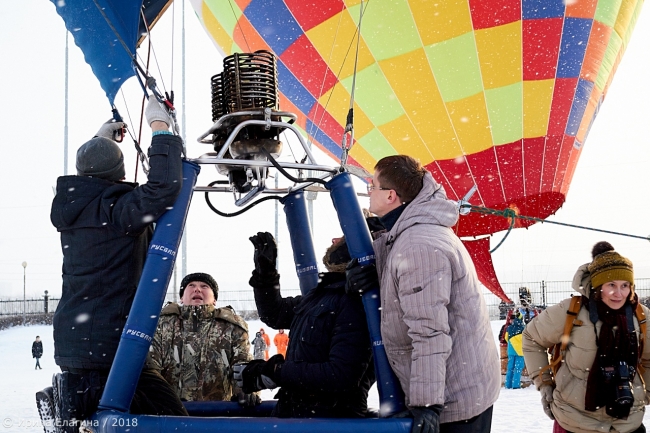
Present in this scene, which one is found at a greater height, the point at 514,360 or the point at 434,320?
the point at 434,320

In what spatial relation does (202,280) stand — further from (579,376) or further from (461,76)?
(461,76)

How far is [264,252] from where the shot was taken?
3002 mm

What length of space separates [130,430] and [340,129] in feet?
Answer: 21.5

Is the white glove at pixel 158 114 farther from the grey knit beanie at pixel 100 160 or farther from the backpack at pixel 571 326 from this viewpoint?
the backpack at pixel 571 326

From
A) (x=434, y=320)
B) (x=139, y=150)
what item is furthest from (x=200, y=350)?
(x=434, y=320)

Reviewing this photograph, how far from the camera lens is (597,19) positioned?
313 inches

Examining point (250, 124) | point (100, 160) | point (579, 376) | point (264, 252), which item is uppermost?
point (250, 124)

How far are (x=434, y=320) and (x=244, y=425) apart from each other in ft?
2.01

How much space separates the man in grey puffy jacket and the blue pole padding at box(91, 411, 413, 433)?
4.0 inches

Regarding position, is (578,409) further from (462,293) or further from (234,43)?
(234,43)

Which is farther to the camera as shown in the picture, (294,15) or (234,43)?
(234,43)

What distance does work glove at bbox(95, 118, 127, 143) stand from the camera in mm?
3012

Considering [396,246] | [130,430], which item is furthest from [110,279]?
[396,246]

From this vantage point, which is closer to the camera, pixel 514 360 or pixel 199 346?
pixel 199 346
